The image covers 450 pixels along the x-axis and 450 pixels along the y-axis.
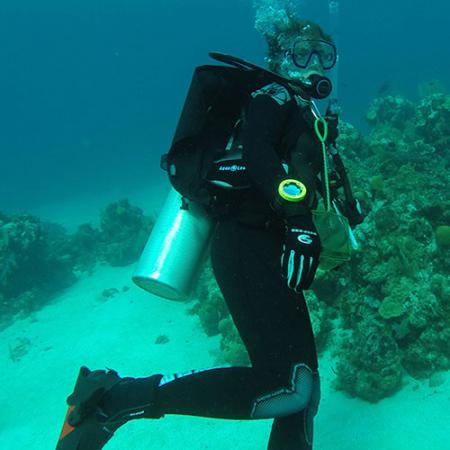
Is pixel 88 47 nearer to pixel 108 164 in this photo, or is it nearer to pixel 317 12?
pixel 317 12

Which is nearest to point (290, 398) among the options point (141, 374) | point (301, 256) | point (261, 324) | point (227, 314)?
point (261, 324)

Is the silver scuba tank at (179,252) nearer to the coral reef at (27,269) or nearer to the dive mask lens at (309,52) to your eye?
the dive mask lens at (309,52)

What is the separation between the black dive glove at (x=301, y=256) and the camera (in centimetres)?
223

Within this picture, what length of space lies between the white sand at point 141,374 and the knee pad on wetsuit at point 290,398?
1804 millimetres

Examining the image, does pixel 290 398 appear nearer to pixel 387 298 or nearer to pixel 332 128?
pixel 332 128

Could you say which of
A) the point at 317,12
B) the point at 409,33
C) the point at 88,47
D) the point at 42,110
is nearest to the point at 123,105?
the point at 42,110

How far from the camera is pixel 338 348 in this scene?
5.46m

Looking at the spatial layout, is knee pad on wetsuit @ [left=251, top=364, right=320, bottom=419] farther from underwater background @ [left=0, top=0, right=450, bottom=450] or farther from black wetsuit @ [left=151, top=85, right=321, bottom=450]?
underwater background @ [left=0, top=0, right=450, bottom=450]

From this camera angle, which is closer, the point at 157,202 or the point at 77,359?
the point at 77,359

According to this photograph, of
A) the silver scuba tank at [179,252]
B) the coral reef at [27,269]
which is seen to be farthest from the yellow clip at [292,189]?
the coral reef at [27,269]

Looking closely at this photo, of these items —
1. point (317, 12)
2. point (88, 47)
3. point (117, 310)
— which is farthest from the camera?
point (88, 47)

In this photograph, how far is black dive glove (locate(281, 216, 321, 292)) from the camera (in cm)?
223

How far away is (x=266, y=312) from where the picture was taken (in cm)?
276

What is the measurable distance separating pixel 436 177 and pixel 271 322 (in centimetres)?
698
